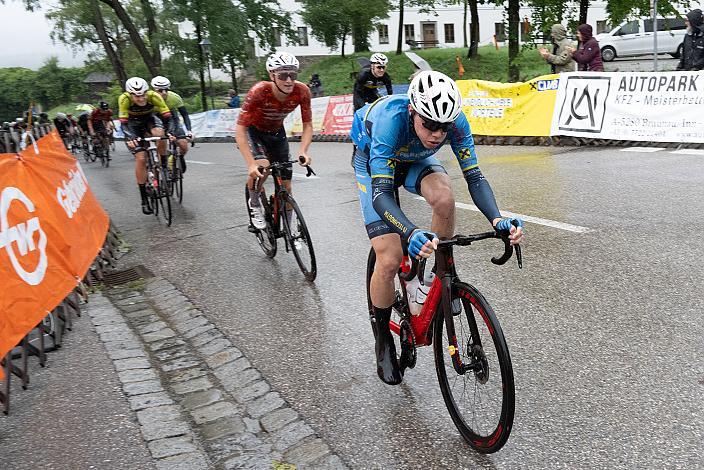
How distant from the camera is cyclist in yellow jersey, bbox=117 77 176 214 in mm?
10023

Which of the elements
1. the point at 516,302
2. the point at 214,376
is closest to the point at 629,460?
the point at 516,302

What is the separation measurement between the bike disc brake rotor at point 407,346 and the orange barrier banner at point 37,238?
8.50 ft

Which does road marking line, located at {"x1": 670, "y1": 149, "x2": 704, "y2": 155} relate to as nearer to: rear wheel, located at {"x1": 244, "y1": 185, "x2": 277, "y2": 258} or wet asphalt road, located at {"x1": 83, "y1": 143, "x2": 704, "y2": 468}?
wet asphalt road, located at {"x1": 83, "y1": 143, "x2": 704, "y2": 468}

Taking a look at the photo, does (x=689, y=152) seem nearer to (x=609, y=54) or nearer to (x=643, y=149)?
(x=643, y=149)

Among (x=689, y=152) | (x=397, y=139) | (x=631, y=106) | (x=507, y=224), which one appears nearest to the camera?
(x=507, y=224)

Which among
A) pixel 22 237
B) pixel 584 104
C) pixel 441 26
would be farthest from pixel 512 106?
pixel 441 26

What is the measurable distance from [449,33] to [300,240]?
6982 cm

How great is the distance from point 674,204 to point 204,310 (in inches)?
224

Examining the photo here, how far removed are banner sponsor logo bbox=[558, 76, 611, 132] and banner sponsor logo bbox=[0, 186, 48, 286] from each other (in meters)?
11.2

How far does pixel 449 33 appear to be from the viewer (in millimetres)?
71750

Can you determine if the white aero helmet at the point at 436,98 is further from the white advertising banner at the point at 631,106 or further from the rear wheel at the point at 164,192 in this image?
the white advertising banner at the point at 631,106

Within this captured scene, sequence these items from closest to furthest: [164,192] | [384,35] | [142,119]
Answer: [164,192] → [142,119] → [384,35]

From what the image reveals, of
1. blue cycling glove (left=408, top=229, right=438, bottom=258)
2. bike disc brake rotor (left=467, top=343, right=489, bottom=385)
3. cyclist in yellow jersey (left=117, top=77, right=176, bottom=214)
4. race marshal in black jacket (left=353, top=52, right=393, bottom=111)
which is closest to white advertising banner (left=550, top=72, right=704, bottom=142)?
race marshal in black jacket (left=353, top=52, right=393, bottom=111)

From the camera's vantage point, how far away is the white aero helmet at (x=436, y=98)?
322cm
